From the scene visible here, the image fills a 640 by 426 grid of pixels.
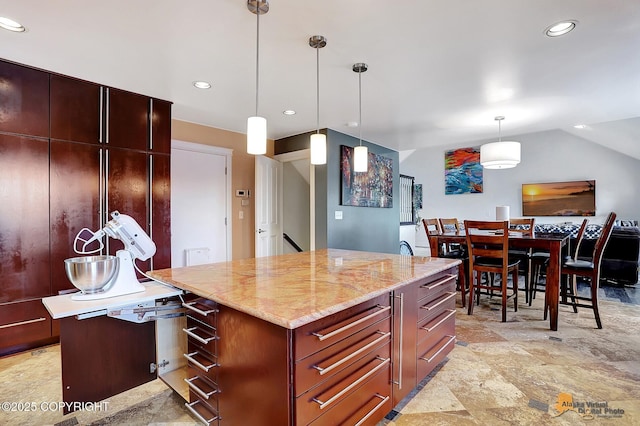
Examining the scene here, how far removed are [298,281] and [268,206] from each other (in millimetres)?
3193

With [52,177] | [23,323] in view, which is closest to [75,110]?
[52,177]

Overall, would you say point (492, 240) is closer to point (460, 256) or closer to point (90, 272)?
point (460, 256)

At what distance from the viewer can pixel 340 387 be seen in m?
1.25

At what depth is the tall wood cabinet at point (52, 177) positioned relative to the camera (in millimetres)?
2492

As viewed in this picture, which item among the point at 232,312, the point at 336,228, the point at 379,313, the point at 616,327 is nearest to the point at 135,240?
the point at 232,312

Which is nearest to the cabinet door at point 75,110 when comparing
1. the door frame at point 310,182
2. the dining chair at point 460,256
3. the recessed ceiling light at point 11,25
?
the recessed ceiling light at point 11,25

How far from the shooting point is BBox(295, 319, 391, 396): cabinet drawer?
1.11 m

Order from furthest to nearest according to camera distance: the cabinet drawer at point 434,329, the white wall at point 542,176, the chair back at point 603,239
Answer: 1. the white wall at point 542,176
2. the chair back at point 603,239
3. the cabinet drawer at point 434,329

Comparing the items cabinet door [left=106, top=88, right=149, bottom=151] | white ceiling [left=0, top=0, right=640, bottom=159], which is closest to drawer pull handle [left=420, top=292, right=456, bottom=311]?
white ceiling [left=0, top=0, right=640, bottom=159]

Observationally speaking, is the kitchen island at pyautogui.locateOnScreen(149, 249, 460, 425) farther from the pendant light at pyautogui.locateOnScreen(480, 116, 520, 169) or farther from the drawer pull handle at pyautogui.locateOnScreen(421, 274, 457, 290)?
the pendant light at pyautogui.locateOnScreen(480, 116, 520, 169)

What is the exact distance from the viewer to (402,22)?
2.03 metres

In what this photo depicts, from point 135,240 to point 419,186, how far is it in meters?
8.27

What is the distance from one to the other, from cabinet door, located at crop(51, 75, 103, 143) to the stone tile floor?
1.88 m

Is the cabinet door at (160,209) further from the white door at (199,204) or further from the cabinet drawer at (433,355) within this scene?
the cabinet drawer at (433,355)
